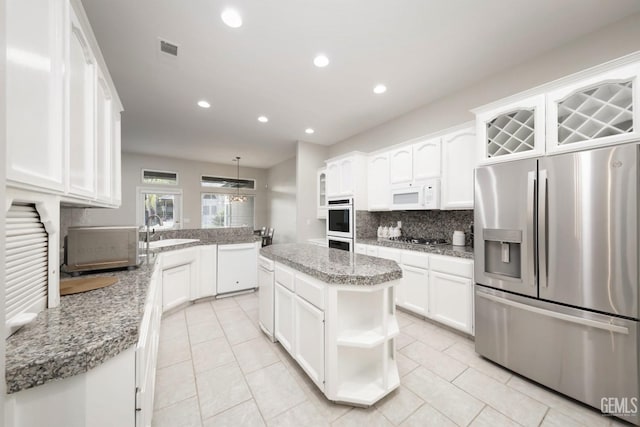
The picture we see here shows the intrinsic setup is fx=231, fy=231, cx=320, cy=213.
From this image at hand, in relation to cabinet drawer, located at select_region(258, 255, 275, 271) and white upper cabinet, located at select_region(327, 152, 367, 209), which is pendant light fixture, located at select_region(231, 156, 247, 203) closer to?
white upper cabinet, located at select_region(327, 152, 367, 209)

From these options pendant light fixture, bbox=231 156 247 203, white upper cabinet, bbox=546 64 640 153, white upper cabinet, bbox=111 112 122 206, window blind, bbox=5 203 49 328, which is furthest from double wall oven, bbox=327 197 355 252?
pendant light fixture, bbox=231 156 247 203

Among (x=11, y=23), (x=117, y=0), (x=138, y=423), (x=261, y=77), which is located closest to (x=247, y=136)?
(x=261, y=77)

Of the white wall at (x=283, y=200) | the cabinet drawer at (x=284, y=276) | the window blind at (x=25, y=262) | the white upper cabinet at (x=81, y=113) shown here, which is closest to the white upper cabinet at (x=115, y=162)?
the white upper cabinet at (x=81, y=113)

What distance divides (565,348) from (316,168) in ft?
14.4

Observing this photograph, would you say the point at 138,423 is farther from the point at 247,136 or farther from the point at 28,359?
the point at 247,136

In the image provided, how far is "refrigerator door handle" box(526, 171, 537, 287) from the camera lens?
172 centimetres

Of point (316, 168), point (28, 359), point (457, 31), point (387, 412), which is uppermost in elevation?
point (457, 31)

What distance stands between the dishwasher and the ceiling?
6.75 feet

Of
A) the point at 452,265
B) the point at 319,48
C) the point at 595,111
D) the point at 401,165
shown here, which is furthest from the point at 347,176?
the point at 595,111

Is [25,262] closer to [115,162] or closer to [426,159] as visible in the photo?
[115,162]

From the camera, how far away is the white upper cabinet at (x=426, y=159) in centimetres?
286

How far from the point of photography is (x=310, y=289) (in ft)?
5.30

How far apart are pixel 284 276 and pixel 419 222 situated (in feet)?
7.55

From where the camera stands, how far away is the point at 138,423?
911mm
